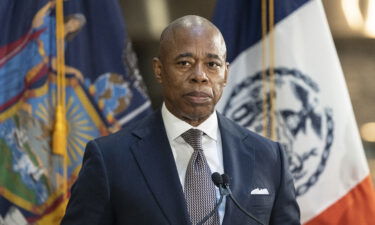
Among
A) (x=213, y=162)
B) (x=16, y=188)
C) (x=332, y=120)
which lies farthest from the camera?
(x=332, y=120)

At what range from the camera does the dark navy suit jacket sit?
68.1 inches

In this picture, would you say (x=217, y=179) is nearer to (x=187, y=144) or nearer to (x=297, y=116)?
(x=187, y=144)

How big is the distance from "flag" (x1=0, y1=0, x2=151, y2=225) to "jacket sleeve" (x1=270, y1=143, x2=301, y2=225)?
1192 mm

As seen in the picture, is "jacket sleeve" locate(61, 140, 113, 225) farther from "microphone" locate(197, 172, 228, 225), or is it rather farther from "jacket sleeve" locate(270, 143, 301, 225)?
"jacket sleeve" locate(270, 143, 301, 225)

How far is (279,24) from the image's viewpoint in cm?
314

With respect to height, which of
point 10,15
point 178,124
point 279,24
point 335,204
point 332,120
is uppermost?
point 10,15

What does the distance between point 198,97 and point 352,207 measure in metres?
1.50

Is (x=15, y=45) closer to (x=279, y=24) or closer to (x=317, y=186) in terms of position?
(x=279, y=24)

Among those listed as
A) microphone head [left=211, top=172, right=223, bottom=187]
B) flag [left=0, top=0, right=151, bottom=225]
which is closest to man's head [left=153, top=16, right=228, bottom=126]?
microphone head [left=211, top=172, right=223, bottom=187]

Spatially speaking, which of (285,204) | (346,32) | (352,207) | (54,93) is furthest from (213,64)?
(346,32)

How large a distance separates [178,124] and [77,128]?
45.7 inches

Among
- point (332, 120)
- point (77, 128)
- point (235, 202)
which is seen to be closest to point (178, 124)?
point (235, 202)

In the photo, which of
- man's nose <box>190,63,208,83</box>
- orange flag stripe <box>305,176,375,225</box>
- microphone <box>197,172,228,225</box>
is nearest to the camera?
microphone <box>197,172,228,225</box>

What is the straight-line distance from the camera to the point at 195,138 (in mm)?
1835
